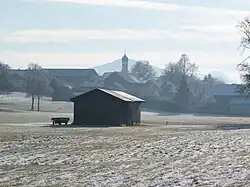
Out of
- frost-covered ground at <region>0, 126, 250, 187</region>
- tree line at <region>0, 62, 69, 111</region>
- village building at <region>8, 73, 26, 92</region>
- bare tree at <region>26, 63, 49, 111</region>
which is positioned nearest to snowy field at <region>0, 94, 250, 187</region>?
frost-covered ground at <region>0, 126, 250, 187</region>

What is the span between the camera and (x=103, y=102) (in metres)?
74.6

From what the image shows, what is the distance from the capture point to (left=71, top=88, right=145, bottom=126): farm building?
243ft

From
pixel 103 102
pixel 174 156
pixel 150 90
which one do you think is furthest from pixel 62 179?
pixel 150 90

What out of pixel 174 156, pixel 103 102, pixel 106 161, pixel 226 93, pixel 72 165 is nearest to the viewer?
pixel 72 165

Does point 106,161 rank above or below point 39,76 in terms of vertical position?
below

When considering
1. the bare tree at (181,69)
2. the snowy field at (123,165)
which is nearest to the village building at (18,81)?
the bare tree at (181,69)

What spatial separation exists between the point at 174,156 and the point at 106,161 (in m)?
3.19

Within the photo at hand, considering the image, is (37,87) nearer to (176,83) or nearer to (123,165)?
(176,83)

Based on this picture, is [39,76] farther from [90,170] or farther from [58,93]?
[90,170]

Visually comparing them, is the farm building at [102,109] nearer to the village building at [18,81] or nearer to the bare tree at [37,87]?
the bare tree at [37,87]

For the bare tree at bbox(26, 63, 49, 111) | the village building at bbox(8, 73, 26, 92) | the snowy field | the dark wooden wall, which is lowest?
the snowy field

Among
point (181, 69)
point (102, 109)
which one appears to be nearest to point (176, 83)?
point (181, 69)

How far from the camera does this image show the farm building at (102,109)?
243 ft

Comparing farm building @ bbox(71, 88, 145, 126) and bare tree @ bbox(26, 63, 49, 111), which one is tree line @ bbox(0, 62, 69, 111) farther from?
farm building @ bbox(71, 88, 145, 126)
